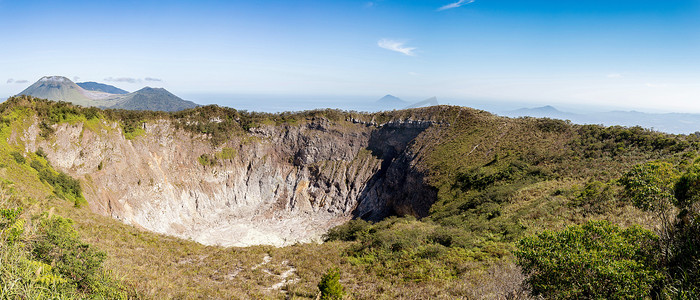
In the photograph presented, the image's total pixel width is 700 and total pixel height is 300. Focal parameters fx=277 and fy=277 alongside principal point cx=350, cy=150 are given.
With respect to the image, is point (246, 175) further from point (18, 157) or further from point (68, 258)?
point (68, 258)

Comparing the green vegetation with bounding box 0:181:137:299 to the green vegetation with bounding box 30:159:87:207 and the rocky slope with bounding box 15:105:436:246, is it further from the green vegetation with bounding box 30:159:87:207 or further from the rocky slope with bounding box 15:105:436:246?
the rocky slope with bounding box 15:105:436:246

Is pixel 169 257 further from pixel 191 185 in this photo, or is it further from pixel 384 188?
pixel 384 188

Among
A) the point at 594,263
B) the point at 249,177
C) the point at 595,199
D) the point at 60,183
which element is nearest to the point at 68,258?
the point at 594,263

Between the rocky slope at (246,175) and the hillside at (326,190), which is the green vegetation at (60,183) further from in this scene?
the rocky slope at (246,175)

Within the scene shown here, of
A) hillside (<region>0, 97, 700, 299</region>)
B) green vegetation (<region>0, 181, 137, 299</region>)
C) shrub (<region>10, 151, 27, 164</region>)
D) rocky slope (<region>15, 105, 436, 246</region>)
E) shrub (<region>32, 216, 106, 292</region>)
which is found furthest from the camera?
rocky slope (<region>15, 105, 436, 246</region>)

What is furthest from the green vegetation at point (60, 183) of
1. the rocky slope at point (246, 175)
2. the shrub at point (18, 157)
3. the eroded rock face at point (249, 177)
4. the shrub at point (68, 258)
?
the shrub at point (68, 258)

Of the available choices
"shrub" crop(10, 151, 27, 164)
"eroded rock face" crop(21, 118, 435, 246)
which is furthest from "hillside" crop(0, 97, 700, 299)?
"shrub" crop(10, 151, 27, 164)
